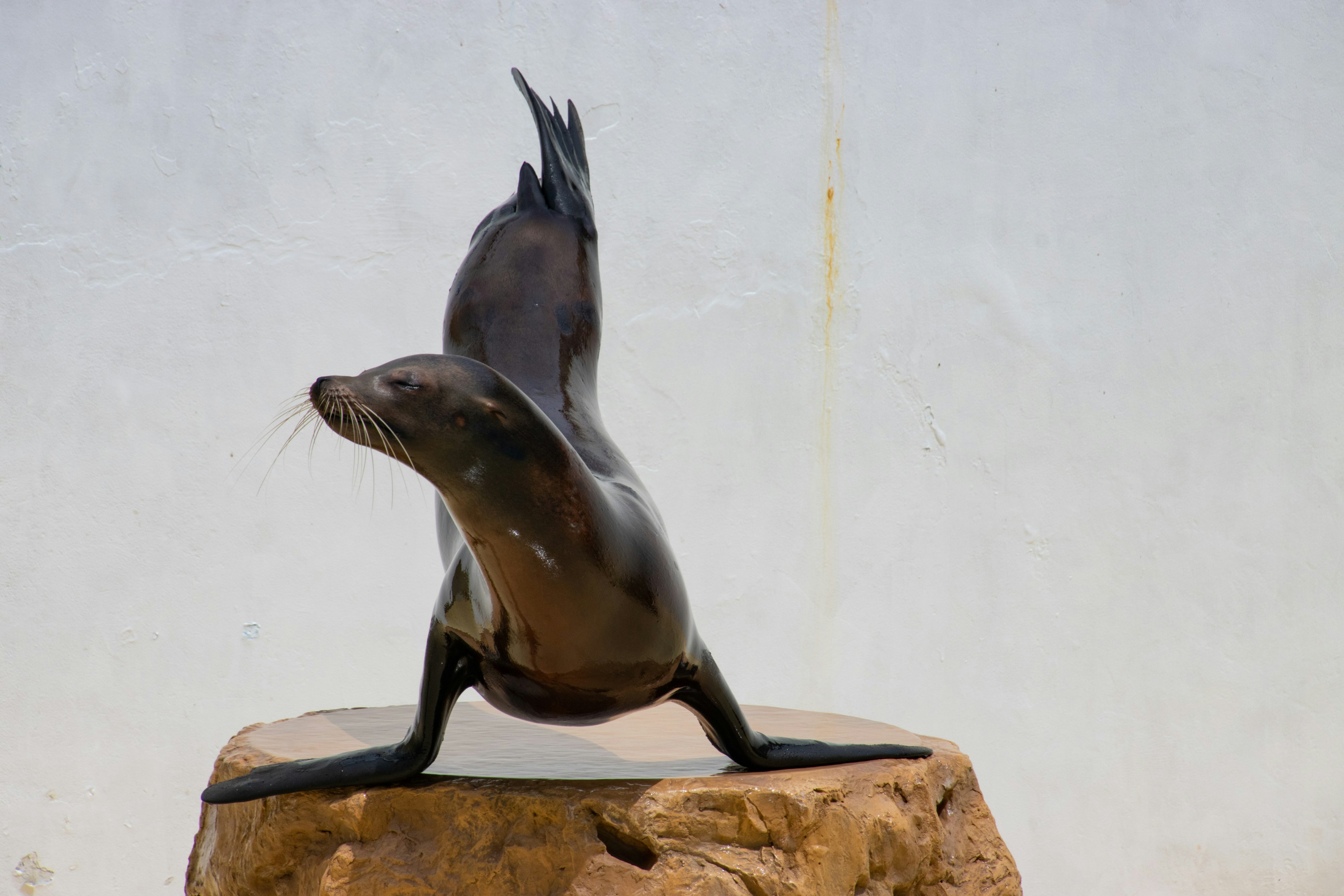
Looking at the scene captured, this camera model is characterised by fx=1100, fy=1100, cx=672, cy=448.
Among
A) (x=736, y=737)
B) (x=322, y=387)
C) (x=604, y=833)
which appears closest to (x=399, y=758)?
(x=604, y=833)

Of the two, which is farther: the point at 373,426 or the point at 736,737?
the point at 736,737

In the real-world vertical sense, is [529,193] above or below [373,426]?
above

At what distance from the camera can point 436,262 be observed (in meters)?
3.54

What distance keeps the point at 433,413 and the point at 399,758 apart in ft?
1.87

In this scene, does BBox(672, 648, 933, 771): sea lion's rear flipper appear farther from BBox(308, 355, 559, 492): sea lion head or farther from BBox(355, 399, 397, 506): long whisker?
BBox(355, 399, 397, 506): long whisker

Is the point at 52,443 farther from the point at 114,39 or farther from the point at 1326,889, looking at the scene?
the point at 1326,889

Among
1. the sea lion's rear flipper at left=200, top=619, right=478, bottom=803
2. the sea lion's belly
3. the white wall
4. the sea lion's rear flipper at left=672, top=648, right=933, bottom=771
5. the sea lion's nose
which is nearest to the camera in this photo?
the sea lion's nose

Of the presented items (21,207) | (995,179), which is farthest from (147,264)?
(995,179)

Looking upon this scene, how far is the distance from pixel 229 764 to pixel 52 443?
2.01m

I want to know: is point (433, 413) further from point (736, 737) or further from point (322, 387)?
point (736, 737)

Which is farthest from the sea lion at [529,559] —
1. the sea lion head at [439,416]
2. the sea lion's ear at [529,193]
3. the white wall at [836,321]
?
the white wall at [836,321]

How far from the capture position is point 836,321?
365 centimetres

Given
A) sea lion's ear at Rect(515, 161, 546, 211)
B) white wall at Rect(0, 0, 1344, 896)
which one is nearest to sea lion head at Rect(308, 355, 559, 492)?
sea lion's ear at Rect(515, 161, 546, 211)

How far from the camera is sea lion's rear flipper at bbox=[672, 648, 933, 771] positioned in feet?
5.31
